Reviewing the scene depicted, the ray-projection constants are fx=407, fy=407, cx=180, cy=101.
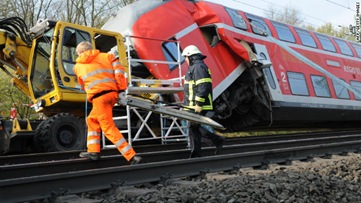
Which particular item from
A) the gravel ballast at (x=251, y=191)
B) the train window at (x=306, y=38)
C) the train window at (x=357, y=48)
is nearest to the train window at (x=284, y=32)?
the train window at (x=306, y=38)

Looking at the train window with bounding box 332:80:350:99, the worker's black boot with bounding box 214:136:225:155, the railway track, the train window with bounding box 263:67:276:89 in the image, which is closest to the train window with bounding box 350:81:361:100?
the train window with bounding box 332:80:350:99

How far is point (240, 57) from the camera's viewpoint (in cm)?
1078

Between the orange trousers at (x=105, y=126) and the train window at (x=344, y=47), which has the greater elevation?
the train window at (x=344, y=47)

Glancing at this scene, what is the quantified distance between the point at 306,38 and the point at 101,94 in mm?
9858

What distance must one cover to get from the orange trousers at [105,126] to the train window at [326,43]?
10.5 m

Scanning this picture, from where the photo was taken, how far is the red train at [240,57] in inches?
395

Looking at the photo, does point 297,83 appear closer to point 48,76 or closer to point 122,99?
point 48,76

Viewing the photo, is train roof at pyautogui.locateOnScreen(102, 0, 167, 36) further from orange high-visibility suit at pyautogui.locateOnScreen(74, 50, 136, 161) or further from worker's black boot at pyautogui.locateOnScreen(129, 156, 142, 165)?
worker's black boot at pyautogui.locateOnScreen(129, 156, 142, 165)

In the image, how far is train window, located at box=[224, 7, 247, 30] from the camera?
435 inches

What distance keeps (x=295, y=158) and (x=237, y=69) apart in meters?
3.97

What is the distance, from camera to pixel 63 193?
422cm

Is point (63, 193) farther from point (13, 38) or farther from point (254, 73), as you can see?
point (254, 73)

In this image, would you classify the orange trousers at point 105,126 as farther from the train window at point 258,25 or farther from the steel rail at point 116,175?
the train window at point 258,25

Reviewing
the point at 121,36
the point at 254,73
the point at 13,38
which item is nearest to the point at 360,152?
the point at 254,73
